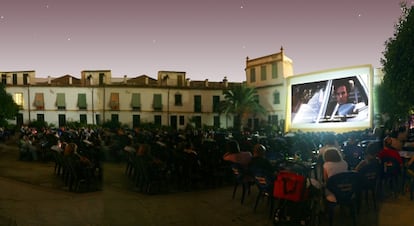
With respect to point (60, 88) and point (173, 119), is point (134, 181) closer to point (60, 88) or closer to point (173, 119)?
point (173, 119)

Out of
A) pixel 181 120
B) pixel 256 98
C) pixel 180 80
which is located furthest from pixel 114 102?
pixel 256 98

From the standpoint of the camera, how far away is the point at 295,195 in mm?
4359

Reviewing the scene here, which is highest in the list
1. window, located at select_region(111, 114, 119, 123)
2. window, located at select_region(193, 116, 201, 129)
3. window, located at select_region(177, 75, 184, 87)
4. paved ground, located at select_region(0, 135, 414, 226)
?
window, located at select_region(177, 75, 184, 87)

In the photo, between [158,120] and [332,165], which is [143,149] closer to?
[158,120]

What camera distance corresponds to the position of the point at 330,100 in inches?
1003

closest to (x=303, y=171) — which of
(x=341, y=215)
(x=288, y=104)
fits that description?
(x=341, y=215)

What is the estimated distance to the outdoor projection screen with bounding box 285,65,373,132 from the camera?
76.7ft

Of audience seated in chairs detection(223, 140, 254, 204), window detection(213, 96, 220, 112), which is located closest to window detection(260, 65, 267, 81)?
window detection(213, 96, 220, 112)

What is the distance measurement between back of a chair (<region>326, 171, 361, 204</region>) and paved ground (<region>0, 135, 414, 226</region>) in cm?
59

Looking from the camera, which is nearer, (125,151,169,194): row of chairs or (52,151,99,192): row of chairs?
(125,151,169,194): row of chairs

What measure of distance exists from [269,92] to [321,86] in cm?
957

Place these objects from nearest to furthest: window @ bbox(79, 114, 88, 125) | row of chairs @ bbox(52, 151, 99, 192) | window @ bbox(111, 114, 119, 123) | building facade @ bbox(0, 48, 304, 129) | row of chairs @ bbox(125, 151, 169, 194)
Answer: window @ bbox(111, 114, 119, 123)
building facade @ bbox(0, 48, 304, 129)
window @ bbox(79, 114, 88, 125)
row of chairs @ bbox(125, 151, 169, 194)
row of chairs @ bbox(52, 151, 99, 192)

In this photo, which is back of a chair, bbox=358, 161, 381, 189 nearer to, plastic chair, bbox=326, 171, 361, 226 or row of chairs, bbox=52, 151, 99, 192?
plastic chair, bbox=326, 171, 361, 226

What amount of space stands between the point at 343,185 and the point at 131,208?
3.34m
